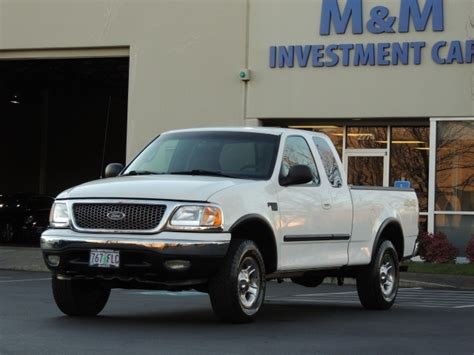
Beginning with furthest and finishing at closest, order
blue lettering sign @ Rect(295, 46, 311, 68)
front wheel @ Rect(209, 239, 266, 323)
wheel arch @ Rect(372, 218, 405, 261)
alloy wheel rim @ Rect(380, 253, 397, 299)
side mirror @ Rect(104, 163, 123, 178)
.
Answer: blue lettering sign @ Rect(295, 46, 311, 68)
alloy wheel rim @ Rect(380, 253, 397, 299)
wheel arch @ Rect(372, 218, 405, 261)
side mirror @ Rect(104, 163, 123, 178)
front wheel @ Rect(209, 239, 266, 323)

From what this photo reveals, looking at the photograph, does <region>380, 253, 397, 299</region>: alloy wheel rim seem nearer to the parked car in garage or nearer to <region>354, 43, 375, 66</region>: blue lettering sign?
<region>354, 43, 375, 66</region>: blue lettering sign

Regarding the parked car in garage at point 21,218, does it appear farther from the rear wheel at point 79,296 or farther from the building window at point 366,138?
the rear wheel at point 79,296

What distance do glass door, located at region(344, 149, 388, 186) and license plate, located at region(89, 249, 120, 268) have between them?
50.0ft

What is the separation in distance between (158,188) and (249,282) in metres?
1.27

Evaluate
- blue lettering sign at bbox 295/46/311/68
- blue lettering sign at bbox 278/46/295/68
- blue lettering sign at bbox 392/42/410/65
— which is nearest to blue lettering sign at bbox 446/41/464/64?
blue lettering sign at bbox 392/42/410/65

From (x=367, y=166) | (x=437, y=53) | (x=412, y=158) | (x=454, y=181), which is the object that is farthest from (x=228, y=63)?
(x=454, y=181)

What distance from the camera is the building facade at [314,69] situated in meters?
23.1

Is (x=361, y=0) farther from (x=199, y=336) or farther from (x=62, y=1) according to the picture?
(x=199, y=336)

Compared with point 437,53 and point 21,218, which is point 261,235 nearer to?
point 437,53

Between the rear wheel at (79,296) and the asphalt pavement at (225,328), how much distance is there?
0.14m

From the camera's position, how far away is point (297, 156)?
11.7 m

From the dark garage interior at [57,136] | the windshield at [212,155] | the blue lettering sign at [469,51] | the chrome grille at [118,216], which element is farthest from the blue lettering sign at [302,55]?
the dark garage interior at [57,136]

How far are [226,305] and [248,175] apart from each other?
1.58 metres

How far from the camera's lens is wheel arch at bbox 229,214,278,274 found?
33.6 ft
